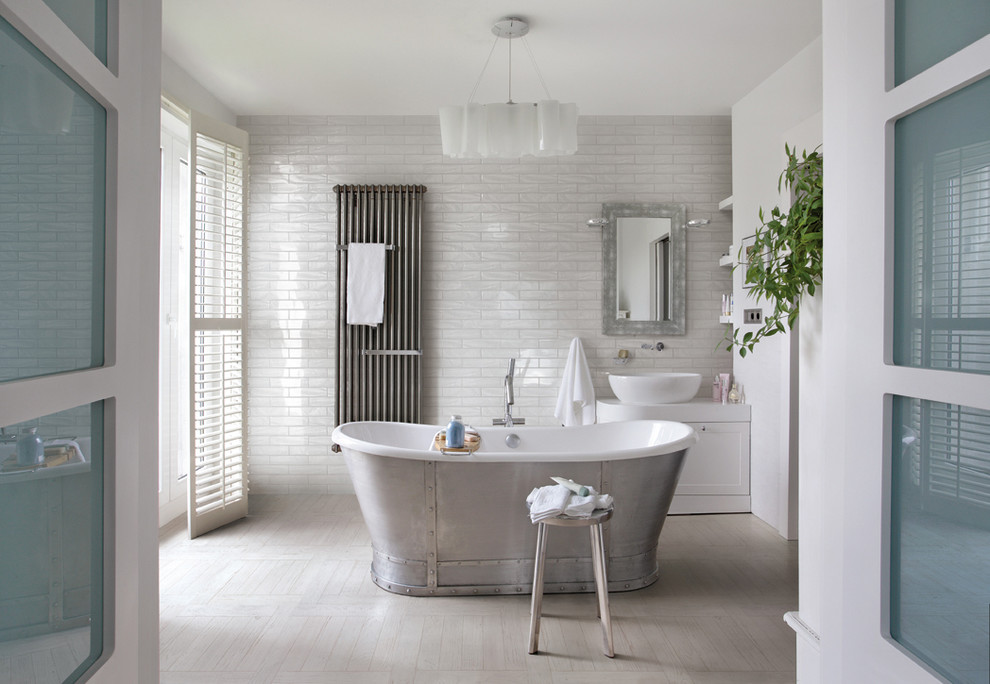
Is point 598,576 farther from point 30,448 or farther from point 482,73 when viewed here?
point 482,73

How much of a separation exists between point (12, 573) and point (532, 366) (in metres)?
4.58

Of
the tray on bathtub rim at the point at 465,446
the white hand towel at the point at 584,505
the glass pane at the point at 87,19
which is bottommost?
the white hand towel at the point at 584,505

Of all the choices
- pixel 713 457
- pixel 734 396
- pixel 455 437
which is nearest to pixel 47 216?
pixel 455 437

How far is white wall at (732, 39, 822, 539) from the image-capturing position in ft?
12.5

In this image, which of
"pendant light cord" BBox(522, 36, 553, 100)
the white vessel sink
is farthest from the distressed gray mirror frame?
"pendant light cord" BBox(522, 36, 553, 100)

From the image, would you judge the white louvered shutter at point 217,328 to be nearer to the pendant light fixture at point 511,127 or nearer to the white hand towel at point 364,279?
the white hand towel at point 364,279

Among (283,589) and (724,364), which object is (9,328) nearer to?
(283,589)

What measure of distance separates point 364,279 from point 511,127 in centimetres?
208

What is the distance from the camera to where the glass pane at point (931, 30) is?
678mm

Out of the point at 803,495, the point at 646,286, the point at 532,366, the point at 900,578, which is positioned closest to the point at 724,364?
the point at 646,286

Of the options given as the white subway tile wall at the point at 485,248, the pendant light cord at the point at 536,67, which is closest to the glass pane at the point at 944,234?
the pendant light cord at the point at 536,67

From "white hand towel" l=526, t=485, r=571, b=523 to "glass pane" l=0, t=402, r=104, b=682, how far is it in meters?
2.13

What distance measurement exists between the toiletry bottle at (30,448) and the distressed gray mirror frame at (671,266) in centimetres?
465

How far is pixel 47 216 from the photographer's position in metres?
0.62
